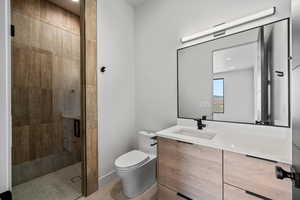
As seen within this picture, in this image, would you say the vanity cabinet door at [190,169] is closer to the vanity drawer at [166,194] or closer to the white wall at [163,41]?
the vanity drawer at [166,194]

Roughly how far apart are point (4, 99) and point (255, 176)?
1727 millimetres

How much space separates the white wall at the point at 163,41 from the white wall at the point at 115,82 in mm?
161

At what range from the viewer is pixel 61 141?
2.43 meters

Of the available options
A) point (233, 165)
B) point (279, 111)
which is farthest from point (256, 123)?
point (233, 165)

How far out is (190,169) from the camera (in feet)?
4.28

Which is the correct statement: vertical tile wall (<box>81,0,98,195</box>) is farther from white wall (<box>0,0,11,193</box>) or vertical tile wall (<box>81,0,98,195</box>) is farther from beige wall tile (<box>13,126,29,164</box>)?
beige wall tile (<box>13,126,29,164</box>)

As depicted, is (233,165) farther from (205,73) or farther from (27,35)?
(27,35)

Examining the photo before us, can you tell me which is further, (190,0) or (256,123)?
(190,0)

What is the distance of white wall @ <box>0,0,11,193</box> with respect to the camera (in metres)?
0.82

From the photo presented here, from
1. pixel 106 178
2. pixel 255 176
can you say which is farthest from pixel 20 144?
pixel 255 176

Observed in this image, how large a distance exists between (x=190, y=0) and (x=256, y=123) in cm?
167

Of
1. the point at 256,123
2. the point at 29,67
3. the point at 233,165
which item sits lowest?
the point at 233,165

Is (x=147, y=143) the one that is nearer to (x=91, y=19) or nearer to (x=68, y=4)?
(x=91, y=19)

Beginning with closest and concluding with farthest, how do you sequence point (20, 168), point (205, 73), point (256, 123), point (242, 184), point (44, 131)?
point (242, 184)
point (256, 123)
point (205, 73)
point (20, 168)
point (44, 131)
